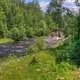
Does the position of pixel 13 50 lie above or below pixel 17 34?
above

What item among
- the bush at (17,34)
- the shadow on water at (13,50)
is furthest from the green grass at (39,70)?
the bush at (17,34)

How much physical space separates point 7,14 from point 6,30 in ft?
33.8

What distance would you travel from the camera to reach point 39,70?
12406mm

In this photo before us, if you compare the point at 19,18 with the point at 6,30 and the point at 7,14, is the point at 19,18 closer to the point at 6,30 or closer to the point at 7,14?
the point at 7,14

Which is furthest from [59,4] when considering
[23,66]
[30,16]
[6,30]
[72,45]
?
[30,16]

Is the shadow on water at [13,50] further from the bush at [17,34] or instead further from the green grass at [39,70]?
the green grass at [39,70]

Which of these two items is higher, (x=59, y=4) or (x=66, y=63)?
(x=59, y=4)

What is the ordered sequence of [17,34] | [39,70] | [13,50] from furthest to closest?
[17,34] < [13,50] < [39,70]

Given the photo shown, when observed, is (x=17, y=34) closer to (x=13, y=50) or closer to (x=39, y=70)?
(x=13, y=50)

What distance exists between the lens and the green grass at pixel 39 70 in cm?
1185

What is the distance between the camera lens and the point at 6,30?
9000cm

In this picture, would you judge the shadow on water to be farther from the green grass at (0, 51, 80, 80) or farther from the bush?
the green grass at (0, 51, 80, 80)

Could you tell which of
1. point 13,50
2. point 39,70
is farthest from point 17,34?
point 39,70

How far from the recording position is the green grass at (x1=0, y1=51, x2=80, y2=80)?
11852 mm
